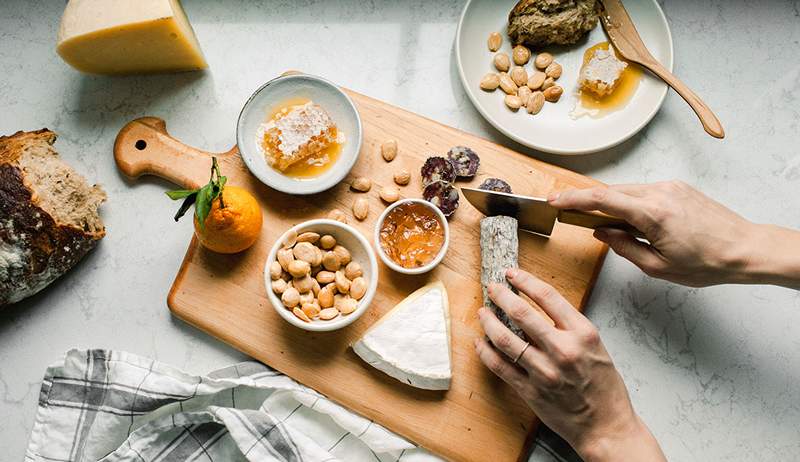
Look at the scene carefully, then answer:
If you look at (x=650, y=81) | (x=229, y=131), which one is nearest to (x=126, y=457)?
(x=229, y=131)

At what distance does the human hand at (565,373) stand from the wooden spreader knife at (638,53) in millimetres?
630

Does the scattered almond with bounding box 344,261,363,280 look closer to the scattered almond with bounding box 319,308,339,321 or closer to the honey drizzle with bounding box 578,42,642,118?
the scattered almond with bounding box 319,308,339,321

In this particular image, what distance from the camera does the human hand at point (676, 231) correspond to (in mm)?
1387

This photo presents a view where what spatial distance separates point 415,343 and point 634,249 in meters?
0.53

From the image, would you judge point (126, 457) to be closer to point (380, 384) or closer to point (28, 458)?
point (28, 458)

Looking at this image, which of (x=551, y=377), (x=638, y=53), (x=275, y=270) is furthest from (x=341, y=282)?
(x=638, y=53)

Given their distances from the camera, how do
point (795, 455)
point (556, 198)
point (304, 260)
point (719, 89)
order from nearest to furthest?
point (556, 198) < point (304, 260) < point (795, 455) < point (719, 89)

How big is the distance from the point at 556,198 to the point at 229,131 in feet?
2.88

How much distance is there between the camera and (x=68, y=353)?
5.31 feet

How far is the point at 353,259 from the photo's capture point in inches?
64.1

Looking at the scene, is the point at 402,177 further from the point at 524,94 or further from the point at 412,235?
the point at 524,94

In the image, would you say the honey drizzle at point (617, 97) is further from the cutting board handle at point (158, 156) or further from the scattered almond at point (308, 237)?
the cutting board handle at point (158, 156)

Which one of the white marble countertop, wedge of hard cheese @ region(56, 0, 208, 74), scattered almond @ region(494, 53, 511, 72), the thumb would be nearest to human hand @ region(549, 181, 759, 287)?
the thumb

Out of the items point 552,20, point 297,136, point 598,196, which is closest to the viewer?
point 598,196
